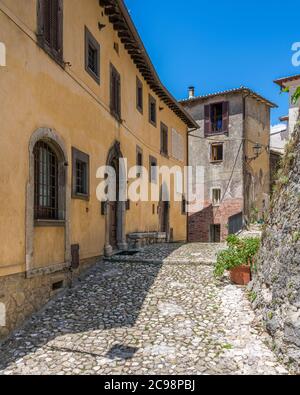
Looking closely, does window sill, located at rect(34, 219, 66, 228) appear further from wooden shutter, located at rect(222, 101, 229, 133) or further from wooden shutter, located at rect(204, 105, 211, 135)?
wooden shutter, located at rect(204, 105, 211, 135)

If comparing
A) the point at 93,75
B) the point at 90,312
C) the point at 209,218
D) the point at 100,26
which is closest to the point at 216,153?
the point at 209,218

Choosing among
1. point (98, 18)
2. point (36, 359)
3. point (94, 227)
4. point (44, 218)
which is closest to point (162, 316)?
point (36, 359)

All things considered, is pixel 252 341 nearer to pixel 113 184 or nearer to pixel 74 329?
pixel 74 329

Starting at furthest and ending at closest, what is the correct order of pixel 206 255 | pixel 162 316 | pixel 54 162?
pixel 206 255, pixel 54 162, pixel 162 316

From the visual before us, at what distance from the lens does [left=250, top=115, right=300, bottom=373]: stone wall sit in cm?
472

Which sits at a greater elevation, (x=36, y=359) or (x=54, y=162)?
(x=54, y=162)

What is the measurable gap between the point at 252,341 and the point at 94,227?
542cm

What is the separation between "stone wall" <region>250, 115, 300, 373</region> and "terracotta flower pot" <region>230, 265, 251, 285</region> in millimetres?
731

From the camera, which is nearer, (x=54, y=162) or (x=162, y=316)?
(x=162, y=316)

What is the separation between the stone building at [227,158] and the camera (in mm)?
22203

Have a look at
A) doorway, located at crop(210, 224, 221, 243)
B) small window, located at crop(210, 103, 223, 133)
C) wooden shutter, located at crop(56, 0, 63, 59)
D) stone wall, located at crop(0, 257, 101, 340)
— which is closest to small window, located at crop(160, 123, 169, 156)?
small window, located at crop(210, 103, 223, 133)

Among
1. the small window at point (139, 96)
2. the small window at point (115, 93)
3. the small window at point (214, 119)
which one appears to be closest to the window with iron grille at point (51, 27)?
the small window at point (115, 93)

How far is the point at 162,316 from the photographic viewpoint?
6316mm

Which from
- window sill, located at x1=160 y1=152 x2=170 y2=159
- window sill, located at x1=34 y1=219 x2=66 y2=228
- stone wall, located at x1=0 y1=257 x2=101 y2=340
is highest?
window sill, located at x1=160 y1=152 x2=170 y2=159
